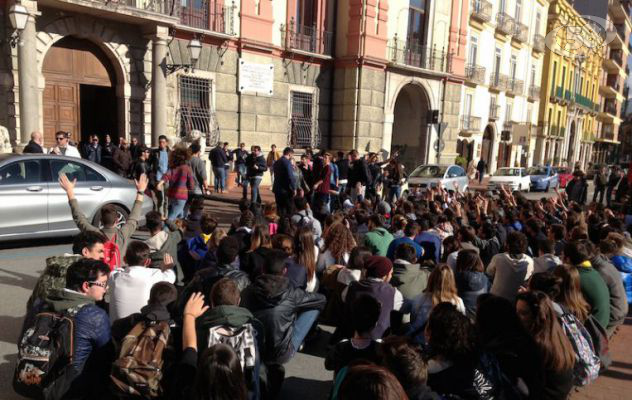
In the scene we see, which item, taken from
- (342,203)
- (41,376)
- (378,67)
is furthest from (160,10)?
(41,376)

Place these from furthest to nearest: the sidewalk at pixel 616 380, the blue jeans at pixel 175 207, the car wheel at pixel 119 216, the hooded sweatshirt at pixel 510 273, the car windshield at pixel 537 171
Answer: the car windshield at pixel 537 171 → the blue jeans at pixel 175 207 → the car wheel at pixel 119 216 → the hooded sweatshirt at pixel 510 273 → the sidewalk at pixel 616 380

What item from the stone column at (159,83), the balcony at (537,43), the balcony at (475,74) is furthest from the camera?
the balcony at (537,43)

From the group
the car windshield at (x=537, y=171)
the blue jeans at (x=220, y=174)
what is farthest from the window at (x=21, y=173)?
the car windshield at (x=537, y=171)

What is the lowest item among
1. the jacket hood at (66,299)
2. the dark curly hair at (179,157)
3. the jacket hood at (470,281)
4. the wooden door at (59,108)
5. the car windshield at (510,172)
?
the car windshield at (510,172)

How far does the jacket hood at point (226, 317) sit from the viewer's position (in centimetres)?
322

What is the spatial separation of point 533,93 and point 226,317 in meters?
38.9

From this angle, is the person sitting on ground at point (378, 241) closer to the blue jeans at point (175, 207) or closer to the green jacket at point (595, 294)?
the green jacket at point (595, 294)

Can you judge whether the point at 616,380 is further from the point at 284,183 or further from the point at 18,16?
→ the point at 18,16

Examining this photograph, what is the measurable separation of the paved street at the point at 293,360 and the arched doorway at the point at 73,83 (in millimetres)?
7499

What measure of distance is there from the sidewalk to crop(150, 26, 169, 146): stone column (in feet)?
42.4

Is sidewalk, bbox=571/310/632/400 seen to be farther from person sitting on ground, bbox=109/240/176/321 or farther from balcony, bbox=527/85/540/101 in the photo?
balcony, bbox=527/85/540/101

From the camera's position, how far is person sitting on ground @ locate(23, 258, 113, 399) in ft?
10.3

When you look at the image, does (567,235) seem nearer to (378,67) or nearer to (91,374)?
(91,374)

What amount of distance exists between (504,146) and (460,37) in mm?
12600
